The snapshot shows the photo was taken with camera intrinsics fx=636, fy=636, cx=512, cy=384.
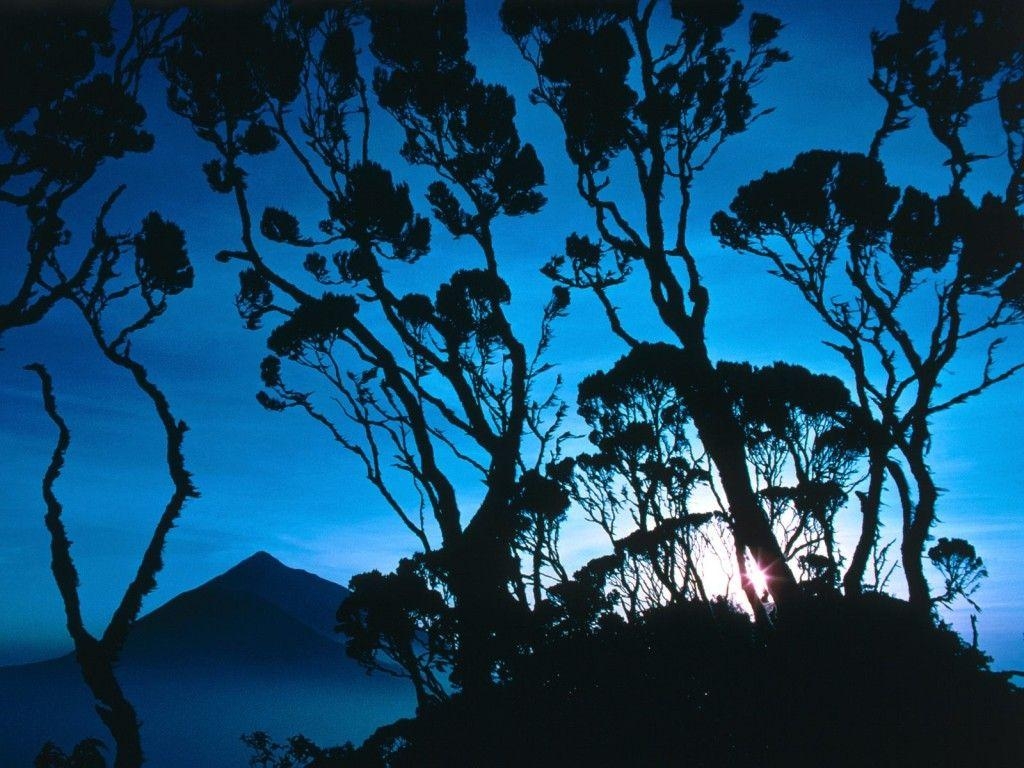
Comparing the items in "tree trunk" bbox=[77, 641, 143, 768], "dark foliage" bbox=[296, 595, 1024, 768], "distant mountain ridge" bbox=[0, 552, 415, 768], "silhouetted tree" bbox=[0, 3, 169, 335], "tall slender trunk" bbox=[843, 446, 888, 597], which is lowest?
"distant mountain ridge" bbox=[0, 552, 415, 768]

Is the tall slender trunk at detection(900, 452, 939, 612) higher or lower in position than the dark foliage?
higher

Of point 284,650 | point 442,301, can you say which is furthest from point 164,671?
point 442,301

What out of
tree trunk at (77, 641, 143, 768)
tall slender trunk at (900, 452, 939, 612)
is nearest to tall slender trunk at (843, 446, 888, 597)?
tall slender trunk at (900, 452, 939, 612)

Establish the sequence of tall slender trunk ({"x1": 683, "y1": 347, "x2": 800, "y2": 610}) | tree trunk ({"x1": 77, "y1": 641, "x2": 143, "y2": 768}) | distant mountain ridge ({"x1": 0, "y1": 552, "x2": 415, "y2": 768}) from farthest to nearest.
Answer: distant mountain ridge ({"x1": 0, "y1": 552, "x2": 415, "y2": 768}) → tall slender trunk ({"x1": 683, "y1": 347, "x2": 800, "y2": 610}) → tree trunk ({"x1": 77, "y1": 641, "x2": 143, "y2": 768})

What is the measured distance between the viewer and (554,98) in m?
12.9

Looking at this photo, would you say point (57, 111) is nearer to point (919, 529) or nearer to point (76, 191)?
point (76, 191)

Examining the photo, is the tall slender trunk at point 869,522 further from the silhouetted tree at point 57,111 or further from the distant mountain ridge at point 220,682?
Result: the distant mountain ridge at point 220,682

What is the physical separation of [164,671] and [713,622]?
689 ft

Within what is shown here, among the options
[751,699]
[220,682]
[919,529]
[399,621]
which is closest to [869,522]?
[919,529]

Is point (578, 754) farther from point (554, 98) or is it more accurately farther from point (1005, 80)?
point (1005, 80)

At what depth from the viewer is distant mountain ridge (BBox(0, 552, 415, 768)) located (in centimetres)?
14812

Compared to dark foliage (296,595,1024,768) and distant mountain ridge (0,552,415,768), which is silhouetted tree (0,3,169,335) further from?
distant mountain ridge (0,552,415,768)

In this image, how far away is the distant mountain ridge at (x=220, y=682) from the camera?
148125 millimetres

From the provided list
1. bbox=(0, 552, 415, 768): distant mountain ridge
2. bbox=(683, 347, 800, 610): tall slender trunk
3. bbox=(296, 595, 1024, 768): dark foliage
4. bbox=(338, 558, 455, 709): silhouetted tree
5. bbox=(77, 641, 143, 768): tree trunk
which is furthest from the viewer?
bbox=(0, 552, 415, 768): distant mountain ridge
